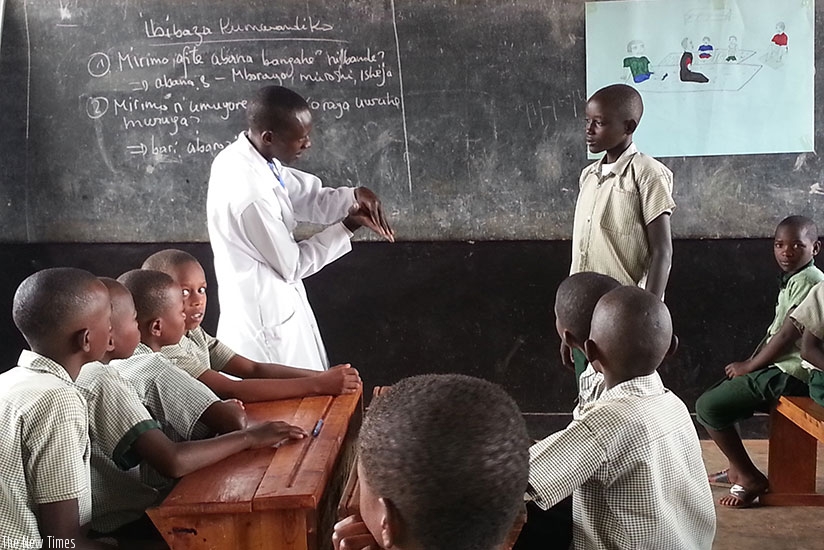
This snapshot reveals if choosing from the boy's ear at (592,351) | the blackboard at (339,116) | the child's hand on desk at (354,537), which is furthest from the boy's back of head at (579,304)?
the blackboard at (339,116)

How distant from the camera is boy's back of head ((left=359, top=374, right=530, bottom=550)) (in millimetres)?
952

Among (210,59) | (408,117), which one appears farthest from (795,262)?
(210,59)

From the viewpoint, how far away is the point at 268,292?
2814 millimetres

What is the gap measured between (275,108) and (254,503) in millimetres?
1553

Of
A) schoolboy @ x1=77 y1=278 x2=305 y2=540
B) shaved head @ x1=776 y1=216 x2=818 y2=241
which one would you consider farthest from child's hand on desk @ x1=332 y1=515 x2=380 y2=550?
shaved head @ x1=776 y1=216 x2=818 y2=241

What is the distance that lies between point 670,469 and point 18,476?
1.20 meters

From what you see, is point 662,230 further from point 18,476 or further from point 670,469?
point 18,476

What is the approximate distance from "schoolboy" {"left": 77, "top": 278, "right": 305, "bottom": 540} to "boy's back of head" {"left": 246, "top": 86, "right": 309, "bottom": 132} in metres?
1.03

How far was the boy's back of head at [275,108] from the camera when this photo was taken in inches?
109

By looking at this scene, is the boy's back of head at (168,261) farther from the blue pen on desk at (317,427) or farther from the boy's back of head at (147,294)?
the blue pen on desk at (317,427)

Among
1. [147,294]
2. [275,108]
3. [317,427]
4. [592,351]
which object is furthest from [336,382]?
[275,108]

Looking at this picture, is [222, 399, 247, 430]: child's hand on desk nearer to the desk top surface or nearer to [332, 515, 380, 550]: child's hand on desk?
the desk top surface

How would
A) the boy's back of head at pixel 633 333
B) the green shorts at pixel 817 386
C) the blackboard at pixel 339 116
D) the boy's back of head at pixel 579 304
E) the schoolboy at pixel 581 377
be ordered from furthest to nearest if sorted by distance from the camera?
the blackboard at pixel 339 116
the green shorts at pixel 817 386
the boy's back of head at pixel 579 304
the schoolboy at pixel 581 377
the boy's back of head at pixel 633 333

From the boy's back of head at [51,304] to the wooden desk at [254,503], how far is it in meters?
0.39
